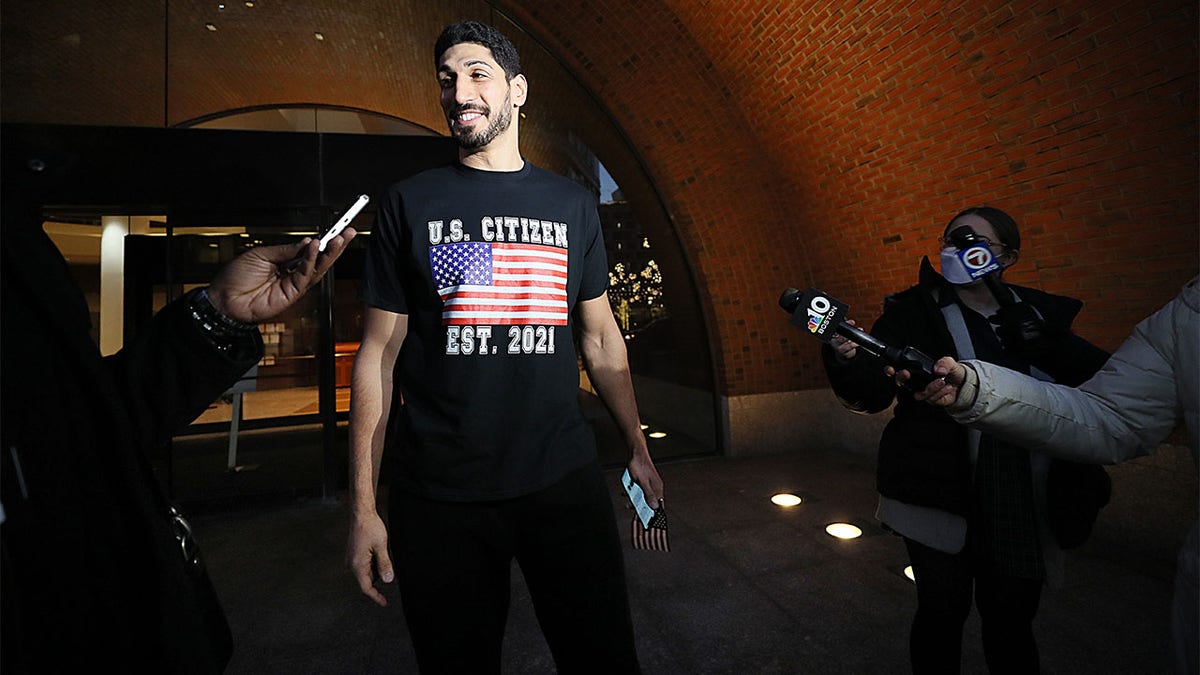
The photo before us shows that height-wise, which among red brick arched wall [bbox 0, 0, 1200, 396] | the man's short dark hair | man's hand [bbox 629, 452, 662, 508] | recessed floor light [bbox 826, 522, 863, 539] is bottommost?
recessed floor light [bbox 826, 522, 863, 539]

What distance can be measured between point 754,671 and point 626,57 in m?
5.91

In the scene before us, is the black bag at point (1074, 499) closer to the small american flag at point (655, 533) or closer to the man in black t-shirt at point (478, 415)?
the small american flag at point (655, 533)

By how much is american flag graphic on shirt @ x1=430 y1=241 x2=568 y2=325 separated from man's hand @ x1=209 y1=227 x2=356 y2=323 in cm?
32

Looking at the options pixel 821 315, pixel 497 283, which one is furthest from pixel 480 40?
pixel 821 315

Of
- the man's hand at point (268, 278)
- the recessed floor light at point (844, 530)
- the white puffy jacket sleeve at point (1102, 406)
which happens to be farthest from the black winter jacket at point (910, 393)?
the recessed floor light at point (844, 530)

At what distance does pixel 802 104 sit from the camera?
5109 millimetres

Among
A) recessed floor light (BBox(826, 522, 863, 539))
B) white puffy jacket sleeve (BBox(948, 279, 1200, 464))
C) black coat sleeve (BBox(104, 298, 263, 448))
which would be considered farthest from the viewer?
recessed floor light (BBox(826, 522, 863, 539))

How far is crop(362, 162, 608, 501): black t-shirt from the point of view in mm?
1484

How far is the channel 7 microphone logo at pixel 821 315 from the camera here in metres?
1.66

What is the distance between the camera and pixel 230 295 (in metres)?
1.19

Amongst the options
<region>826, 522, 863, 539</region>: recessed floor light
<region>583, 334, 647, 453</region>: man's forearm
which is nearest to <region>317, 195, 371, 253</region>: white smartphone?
<region>583, 334, 647, 453</region>: man's forearm

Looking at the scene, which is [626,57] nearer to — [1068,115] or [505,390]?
[1068,115]

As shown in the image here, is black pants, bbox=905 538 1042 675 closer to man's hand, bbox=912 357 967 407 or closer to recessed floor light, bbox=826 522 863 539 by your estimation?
man's hand, bbox=912 357 967 407

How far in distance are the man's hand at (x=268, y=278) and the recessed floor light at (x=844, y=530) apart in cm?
422
